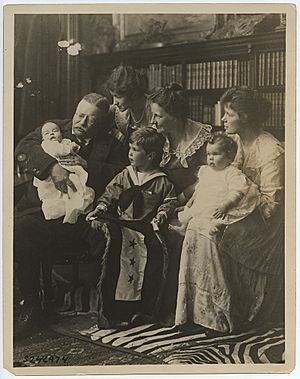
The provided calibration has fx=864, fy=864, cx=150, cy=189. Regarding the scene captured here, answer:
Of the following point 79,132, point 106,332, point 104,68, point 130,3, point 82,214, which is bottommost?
point 106,332

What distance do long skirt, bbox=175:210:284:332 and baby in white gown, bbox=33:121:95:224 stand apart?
0.58 feet

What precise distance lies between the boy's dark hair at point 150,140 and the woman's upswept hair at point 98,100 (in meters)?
0.06

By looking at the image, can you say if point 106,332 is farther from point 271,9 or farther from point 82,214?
point 271,9

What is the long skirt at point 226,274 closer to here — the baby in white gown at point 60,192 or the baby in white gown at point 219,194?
the baby in white gown at point 219,194

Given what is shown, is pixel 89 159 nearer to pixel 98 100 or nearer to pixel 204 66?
pixel 98 100

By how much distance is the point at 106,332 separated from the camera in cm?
138

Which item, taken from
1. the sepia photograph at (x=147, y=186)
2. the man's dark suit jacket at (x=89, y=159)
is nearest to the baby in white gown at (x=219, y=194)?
the sepia photograph at (x=147, y=186)

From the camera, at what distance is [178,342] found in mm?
1387

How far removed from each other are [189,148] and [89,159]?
161 mm

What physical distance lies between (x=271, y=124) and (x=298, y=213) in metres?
0.15

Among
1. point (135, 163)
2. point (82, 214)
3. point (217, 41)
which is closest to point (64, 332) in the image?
point (82, 214)

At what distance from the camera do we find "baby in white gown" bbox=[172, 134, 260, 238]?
1.38 metres

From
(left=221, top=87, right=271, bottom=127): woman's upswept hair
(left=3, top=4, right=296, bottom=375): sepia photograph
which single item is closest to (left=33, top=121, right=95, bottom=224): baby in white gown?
(left=3, top=4, right=296, bottom=375): sepia photograph

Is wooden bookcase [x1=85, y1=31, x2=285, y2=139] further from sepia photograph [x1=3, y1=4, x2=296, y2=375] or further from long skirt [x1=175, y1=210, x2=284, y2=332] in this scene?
long skirt [x1=175, y1=210, x2=284, y2=332]
